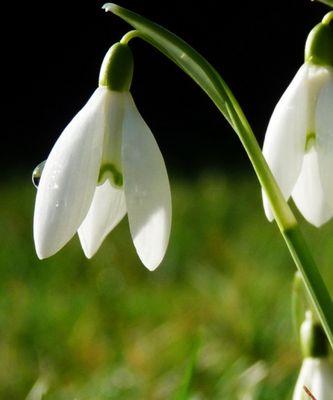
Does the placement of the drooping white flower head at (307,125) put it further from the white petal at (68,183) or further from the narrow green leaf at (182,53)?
the white petal at (68,183)

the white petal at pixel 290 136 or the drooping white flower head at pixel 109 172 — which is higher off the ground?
the drooping white flower head at pixel 109 172

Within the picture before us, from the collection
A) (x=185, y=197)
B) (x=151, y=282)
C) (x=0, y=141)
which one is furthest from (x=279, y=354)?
(x=0, y=141)

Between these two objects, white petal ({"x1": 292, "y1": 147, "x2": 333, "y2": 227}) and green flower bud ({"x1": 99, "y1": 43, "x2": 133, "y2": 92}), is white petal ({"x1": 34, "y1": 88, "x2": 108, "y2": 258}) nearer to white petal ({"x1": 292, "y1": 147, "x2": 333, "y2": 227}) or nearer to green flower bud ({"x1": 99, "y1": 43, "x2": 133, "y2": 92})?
green flower bud ({"x1": 99, "y1": 43, "x2": 133, "y2": 92})

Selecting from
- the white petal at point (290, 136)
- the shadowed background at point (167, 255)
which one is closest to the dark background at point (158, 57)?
the shadowed background at point (167, 255)

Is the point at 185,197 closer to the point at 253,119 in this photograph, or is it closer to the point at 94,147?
the point at 253,119

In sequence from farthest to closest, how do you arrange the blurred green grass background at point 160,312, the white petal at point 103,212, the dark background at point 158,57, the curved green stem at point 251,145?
the dark background at point 158,57 → the blurred green grass background at point 160,312 → the white petal at point 103,212 → the curved green stem at point 251,145

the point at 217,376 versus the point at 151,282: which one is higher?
the point at 151,282
